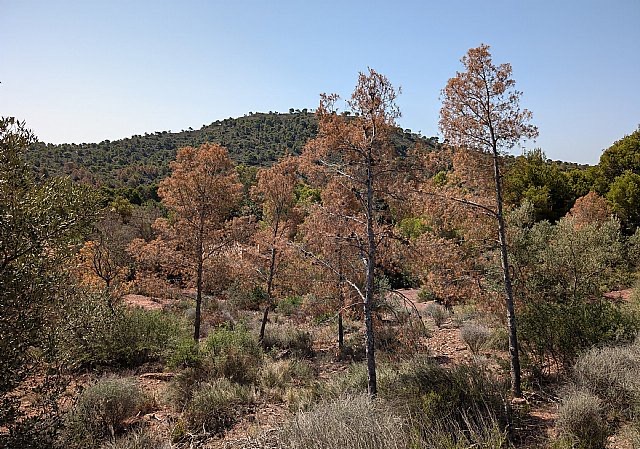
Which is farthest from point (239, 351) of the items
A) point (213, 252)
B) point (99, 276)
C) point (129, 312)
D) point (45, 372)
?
point (99, 276)

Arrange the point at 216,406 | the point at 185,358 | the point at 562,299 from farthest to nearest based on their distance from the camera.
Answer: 1. the point at 562,299
2. the point at 185,358
3. the point at 216,406

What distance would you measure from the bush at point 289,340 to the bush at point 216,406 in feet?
18.3

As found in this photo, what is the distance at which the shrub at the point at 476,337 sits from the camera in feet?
46.6

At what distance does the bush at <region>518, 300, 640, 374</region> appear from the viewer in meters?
9.91

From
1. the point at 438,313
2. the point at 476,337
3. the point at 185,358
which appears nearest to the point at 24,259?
the point at 185,358

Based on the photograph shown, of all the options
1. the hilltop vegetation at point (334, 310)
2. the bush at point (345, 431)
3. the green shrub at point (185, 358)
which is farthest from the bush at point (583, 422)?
the green shrub at point (185, 358)

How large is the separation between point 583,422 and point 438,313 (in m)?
13.8

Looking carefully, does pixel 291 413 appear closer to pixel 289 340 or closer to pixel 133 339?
pixel 133 339

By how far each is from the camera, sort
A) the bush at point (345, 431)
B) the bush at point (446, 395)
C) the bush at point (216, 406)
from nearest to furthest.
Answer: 1. the bush at point (345, 431)
2. the bush at point (446, 395)
3. the bush at point (216, 406)

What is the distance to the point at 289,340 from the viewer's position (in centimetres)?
1559

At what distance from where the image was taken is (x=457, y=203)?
930 centimetres

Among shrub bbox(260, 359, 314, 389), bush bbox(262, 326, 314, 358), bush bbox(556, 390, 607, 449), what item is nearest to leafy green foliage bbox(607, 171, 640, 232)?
bush bbox(262, 326, 314, 358)

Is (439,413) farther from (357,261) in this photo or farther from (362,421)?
(357,261)

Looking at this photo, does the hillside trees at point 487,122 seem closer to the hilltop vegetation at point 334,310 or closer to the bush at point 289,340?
the hilltop vegetation at point 334,310
